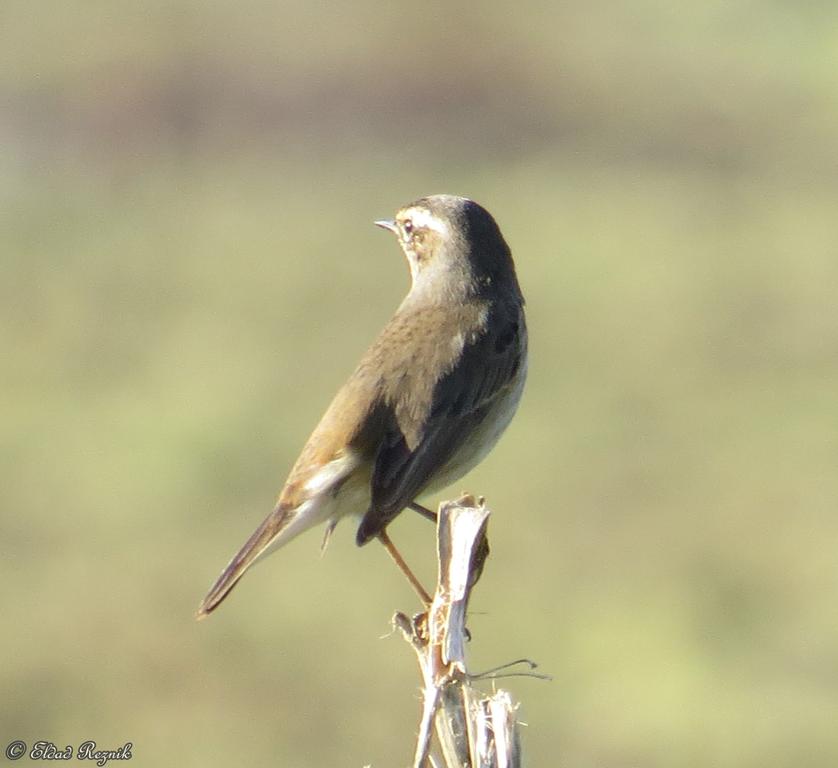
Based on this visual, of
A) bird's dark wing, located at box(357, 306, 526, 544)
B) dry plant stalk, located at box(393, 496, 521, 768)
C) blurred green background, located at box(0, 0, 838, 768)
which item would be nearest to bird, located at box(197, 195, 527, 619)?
bird's dark wing, located at box(357, 306, 526, 544)

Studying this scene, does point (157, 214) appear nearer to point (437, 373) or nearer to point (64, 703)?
point (64, 703)

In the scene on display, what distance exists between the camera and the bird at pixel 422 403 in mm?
7953

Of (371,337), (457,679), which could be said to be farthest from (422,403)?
(371,337)

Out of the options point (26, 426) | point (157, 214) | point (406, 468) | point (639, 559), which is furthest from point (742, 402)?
point (406, 468)

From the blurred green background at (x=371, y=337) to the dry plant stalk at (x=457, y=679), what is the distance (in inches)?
318

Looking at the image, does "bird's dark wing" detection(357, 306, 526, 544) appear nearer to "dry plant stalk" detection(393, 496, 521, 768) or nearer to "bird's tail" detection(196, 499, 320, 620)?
"bird's tail" detection(196, 499, 320, 620)

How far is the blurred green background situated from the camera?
1600 centimetres

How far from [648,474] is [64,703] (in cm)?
730

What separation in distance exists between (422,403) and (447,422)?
144 mm

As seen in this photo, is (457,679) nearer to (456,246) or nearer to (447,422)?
(447,422)

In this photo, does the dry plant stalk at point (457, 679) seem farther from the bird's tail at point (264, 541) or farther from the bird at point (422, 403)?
A: the bird at point (422, 403)

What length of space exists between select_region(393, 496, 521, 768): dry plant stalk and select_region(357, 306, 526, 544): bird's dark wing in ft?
4.06

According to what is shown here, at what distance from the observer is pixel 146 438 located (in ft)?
A: 71.5

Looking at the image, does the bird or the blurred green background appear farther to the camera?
the blurred green background
